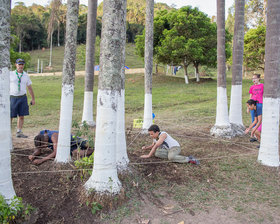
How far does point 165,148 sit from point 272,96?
7.09 ft

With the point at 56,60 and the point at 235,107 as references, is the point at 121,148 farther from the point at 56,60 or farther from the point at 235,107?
the point at 56,60

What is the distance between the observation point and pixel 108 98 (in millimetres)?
3162

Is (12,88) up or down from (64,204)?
up

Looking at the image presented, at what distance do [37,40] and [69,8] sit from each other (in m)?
54.6

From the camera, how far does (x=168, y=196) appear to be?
351 cm

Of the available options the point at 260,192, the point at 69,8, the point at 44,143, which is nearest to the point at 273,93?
the point at 260,192

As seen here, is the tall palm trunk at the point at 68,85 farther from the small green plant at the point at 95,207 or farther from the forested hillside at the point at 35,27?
the forested hillside at the point at 35,27

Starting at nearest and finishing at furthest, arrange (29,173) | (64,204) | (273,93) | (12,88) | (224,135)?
(64,204) < (29,173) < (273,93) < (12,88) < (224,135)

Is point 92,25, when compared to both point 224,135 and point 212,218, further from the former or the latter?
point 212,218

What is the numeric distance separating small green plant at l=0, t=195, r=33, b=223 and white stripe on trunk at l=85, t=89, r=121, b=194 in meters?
0.80

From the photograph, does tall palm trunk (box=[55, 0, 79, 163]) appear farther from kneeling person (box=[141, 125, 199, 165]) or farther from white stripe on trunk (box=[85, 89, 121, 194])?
kneeling person (box=[141, 125, 199, 165])

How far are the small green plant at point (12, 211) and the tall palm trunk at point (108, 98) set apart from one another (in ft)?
2.61

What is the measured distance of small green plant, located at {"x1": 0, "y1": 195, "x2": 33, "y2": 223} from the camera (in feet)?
8.87

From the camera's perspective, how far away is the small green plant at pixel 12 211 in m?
2.70
